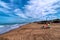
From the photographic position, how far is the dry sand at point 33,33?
9.42 feet

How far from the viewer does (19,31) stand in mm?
3002

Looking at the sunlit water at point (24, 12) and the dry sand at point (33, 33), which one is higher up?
the sunlit water at point (24, 12)

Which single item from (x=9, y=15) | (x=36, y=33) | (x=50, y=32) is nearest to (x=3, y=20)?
(x=9, y=15)

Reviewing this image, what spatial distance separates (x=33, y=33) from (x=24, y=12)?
0.43m

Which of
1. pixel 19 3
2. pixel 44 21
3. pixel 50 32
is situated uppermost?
pixel 19 3

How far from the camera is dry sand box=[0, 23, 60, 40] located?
287cm

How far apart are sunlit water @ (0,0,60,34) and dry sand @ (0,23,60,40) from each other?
10 cm

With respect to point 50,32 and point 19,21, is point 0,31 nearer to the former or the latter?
point 19,21

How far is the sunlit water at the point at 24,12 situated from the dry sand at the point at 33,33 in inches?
3.9

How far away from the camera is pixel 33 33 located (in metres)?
2.98

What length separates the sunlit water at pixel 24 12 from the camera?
112 inches

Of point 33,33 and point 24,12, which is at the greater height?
point 24,12

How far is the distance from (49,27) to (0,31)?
38.3 inches

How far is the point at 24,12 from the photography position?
2.94 meters
